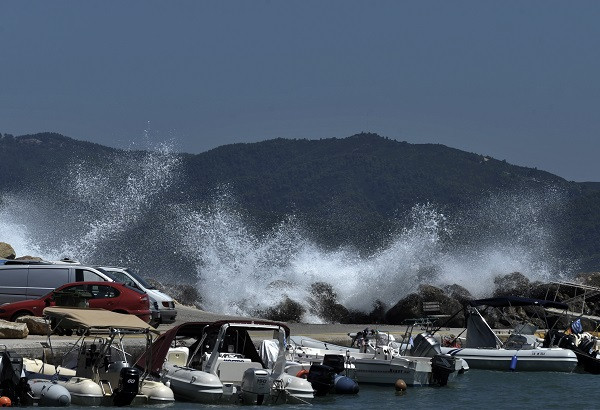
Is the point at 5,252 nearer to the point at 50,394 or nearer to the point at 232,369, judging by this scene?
the point at 232,369

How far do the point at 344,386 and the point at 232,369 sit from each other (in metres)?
3.46

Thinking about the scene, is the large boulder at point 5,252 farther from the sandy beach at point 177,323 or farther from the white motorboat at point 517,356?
the white motorboat at point 517,356

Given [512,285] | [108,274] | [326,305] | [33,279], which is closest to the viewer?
[33,279]

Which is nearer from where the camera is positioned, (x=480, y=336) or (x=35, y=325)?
(x=35, y=325)

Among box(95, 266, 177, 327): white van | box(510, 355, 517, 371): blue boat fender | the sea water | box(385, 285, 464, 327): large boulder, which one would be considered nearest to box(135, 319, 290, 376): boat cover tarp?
the sea water

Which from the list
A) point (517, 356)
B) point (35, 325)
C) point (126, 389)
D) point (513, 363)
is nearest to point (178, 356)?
point (126, 389)

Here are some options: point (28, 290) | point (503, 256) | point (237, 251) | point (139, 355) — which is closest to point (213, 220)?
point (237, 251)

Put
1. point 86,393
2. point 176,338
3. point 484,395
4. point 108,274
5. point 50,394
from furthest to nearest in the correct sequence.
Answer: point 108,274 → point 484,395 → point 176,338 → point 86,393 → point 50,394

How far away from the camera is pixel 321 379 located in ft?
91.0

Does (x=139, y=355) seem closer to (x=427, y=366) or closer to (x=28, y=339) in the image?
(x=28, y=339)

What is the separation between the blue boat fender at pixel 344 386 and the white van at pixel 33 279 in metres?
8.99

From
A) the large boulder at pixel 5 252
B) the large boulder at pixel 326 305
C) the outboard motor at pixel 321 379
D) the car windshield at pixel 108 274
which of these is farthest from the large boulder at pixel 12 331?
the large boulder at pixel 326 305

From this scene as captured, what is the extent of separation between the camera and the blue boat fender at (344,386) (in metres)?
28.5

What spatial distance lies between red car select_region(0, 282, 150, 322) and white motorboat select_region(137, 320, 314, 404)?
4639 mm
